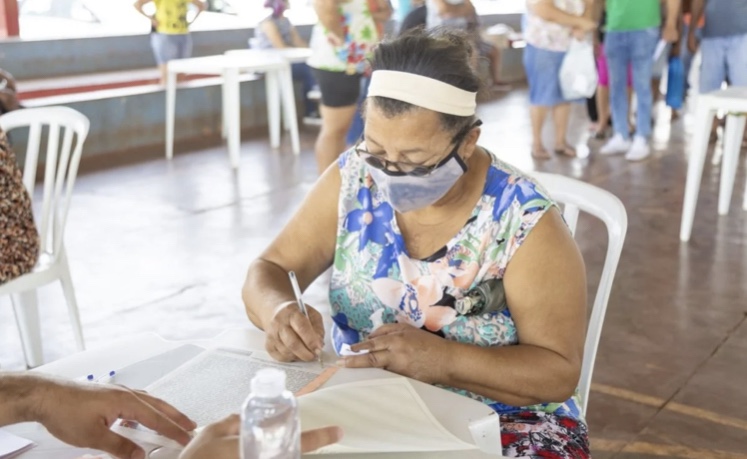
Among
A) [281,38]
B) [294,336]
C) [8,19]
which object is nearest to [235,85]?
[281,38]

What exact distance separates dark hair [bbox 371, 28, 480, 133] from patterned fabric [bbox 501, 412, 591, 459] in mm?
565

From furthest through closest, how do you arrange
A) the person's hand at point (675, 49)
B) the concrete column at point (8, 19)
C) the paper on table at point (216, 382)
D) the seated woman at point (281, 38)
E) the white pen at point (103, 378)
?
1. the seated woman at point (281, 38)
2. the concrete column at point (8, 19)
3. the person's hand at point (675, 49)
4. the white pen at point (103, 378)
5. the paper on table at point (216, 382)

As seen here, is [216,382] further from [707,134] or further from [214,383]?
[707,134]

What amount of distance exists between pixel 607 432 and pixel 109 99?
18.1 feet

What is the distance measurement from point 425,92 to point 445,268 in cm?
35

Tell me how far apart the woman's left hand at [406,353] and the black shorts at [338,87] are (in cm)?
348

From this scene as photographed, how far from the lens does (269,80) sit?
7832 mm

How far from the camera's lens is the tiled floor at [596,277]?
9.40ft

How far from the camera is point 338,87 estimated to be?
4.90 m

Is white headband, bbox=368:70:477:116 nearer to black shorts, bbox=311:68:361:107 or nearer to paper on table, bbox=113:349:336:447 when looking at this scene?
paper on table, bbox=113:349:336:447

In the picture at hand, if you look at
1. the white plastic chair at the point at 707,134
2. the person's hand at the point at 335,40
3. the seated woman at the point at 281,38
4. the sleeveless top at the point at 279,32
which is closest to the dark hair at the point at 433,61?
the white plastic chair at the point at 707,134

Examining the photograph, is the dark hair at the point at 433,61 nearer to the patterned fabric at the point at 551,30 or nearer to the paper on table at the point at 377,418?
the paper on table at the point at 377,418

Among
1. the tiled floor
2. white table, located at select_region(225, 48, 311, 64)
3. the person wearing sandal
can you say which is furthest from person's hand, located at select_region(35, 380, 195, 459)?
white table, located at select_region(225, 48, 311, 64)

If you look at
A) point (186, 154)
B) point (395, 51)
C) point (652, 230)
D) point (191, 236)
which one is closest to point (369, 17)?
point (191, 236)
